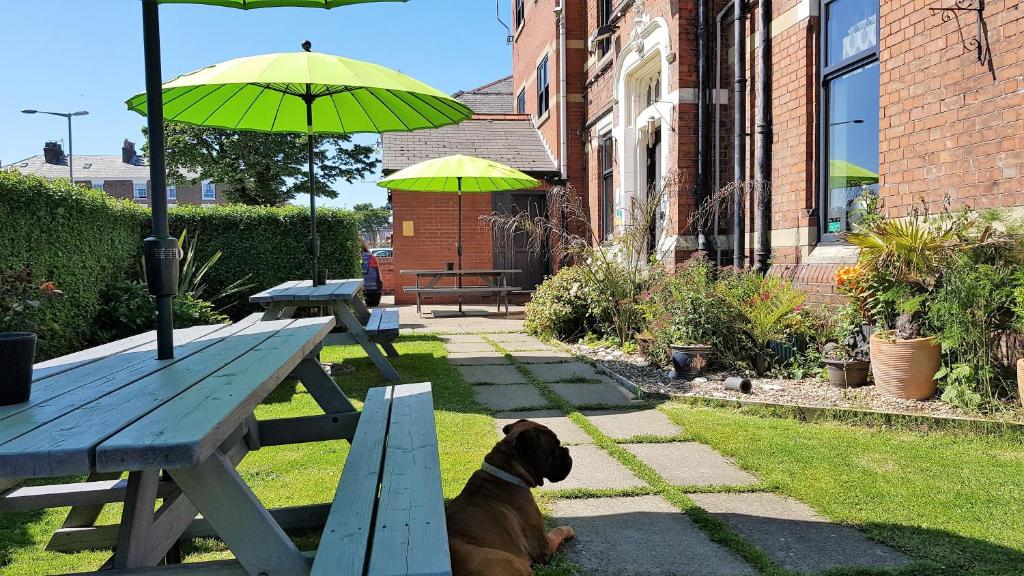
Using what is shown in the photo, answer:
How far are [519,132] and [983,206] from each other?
13143 mm

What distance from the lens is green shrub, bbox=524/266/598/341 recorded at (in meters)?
8.75

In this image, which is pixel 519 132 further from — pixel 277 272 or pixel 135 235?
pixel 135 235

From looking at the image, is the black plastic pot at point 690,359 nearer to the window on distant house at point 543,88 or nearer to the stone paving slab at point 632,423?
the stone paving slab at point 632,423

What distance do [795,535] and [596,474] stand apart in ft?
3.52

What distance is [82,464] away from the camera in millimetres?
1401

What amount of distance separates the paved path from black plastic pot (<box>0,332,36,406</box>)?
186 centimetres

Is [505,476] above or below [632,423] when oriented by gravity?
above

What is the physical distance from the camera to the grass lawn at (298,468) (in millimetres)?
2756

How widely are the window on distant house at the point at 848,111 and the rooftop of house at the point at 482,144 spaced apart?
27.9 ft

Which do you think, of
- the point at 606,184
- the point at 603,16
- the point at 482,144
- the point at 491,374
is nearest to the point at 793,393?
the point at 491,374

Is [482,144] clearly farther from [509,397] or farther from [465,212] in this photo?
[509,397]

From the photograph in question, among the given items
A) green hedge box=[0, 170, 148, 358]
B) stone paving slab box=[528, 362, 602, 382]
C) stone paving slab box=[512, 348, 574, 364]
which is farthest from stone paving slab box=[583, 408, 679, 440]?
green hedge box=[0, 170, 148, 358]

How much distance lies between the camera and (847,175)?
6.60m

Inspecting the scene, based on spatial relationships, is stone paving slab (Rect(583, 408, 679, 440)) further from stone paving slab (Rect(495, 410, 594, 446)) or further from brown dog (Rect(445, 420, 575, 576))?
brown dog (Rect(445, 420, 575, 576))
